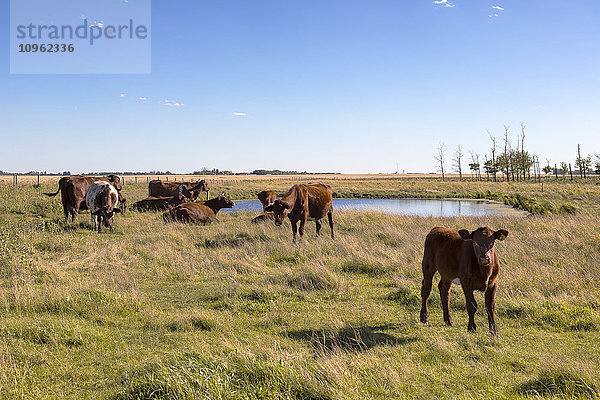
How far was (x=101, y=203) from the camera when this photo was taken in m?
15.2

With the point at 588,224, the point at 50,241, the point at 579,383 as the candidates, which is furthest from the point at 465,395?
the point at 588,224

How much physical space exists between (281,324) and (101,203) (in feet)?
38.2

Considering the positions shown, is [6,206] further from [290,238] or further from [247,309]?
[247,309]

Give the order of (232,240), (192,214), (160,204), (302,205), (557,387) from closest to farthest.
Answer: (557,387) → (232,240) → (302,205) → (192,214) → (160,204)

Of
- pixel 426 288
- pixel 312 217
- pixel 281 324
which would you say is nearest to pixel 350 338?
pixel 281 324

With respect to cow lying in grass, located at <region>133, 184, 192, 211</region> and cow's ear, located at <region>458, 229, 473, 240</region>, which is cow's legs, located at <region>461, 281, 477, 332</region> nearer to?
cow's ear, located at <region>458, 229, 473, 240</region>

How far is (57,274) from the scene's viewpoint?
8562mm

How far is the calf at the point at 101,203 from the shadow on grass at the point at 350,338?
11886mm

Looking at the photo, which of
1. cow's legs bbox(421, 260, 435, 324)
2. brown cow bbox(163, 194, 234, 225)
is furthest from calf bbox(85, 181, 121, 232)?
cow's legs bbox(421, 260, 435, 324)

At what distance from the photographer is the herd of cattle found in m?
5.42

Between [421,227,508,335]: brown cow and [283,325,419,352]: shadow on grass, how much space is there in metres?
0.88

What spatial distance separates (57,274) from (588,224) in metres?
16.2

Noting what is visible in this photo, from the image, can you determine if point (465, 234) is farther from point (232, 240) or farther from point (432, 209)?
point (432, 209)

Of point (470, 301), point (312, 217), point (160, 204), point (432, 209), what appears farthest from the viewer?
point (432, 209)
